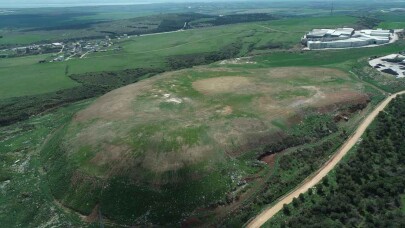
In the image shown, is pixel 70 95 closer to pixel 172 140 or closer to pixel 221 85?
pixel 221 85

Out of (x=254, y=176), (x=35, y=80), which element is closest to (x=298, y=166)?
(x=254, y=176)

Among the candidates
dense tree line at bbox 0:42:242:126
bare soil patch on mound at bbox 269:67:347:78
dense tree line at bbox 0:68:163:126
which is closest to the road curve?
bare soil patch on mound at bbox 269:67:347:78

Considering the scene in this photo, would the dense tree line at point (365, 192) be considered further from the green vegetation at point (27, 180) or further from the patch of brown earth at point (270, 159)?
the green vegetation at point (27, 180)

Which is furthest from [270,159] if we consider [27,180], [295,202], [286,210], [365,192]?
[27,180]

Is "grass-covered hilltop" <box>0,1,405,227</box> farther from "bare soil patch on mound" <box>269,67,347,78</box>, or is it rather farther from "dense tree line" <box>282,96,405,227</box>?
"dense tree line" <box>282,96,405,227</box>

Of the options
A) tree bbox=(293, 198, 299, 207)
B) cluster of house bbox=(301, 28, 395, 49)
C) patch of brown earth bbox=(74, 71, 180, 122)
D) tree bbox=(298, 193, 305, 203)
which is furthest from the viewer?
cluster of house bbox=(301, 28, 395, 49)
